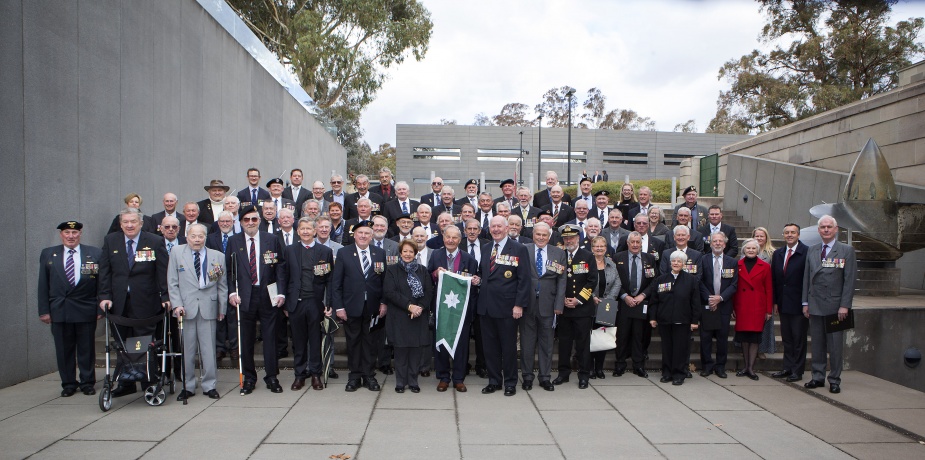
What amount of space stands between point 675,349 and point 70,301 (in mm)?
6742

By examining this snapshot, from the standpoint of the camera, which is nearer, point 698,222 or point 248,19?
point 698,222

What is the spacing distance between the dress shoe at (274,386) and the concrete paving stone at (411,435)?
1.27 meters

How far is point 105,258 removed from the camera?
20.6ft

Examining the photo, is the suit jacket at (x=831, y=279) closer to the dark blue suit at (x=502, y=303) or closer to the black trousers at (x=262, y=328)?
the dark blue suit at (x=502, y=303)

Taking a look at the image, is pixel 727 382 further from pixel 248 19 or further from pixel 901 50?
pixel 248 19

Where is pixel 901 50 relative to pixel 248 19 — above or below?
below

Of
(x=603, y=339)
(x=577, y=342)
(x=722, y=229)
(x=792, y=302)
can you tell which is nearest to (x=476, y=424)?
(x=577, y=342)

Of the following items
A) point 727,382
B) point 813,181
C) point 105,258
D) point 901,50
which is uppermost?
point 901,50

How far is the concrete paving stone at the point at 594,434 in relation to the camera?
4.92m

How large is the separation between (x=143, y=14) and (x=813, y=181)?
13.7 metres

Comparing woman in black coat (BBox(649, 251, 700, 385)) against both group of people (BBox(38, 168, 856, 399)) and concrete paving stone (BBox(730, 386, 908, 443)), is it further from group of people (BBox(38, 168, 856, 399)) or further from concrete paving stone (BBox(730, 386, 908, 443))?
concrete paving stone (BBox(730, 386, 908, 443))

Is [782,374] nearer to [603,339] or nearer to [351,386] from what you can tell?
[603,339]

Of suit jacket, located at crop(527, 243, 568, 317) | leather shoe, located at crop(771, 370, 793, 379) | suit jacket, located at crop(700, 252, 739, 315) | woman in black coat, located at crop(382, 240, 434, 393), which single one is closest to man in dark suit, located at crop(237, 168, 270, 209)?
woman in black coat, located at crop(382, 240, 434, 393)

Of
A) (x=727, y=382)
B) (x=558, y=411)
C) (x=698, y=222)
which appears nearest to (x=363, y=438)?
(x=558, y=411)
